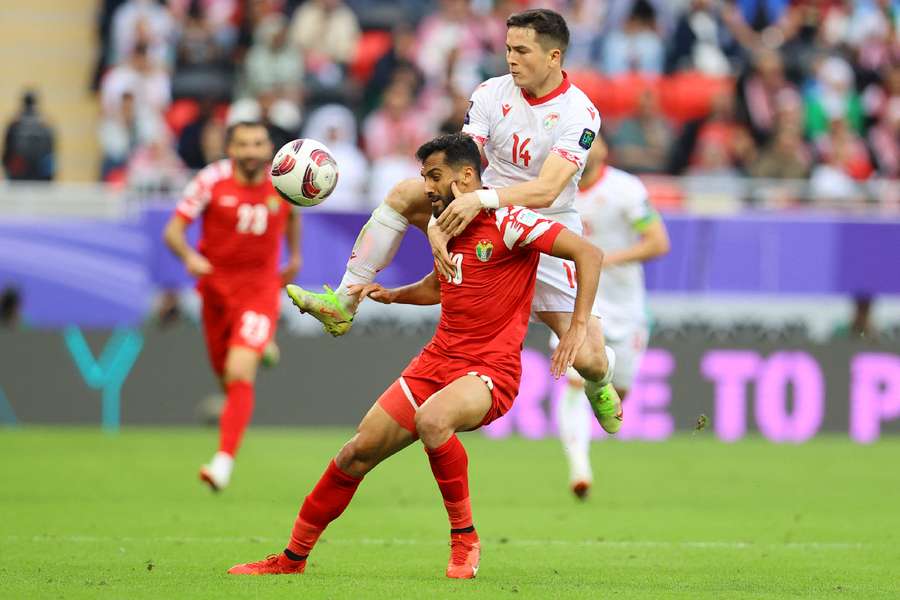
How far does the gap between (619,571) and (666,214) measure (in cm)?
921

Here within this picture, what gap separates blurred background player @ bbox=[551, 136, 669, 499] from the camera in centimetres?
1200

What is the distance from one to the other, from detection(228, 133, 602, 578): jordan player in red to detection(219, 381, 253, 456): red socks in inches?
138

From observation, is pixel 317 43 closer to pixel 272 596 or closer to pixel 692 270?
pixel 692 270

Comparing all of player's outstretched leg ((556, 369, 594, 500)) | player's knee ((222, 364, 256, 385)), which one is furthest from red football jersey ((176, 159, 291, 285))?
player's outstretched leg ((556, 369, 594, 500))

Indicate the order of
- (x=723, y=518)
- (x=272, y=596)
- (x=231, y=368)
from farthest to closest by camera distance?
(x=231, y=368) < (x=723, y=518) < (x=272, y=596)

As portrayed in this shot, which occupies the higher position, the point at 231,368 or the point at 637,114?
the point at 637,114

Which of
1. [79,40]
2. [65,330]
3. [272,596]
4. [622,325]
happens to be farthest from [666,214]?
[272,596]

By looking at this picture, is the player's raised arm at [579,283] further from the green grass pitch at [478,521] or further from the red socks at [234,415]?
the red socks at [234,415]

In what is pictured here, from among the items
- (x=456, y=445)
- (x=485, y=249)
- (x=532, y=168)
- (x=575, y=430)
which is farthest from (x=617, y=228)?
(x=456, y=445)

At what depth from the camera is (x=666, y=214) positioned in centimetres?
1722

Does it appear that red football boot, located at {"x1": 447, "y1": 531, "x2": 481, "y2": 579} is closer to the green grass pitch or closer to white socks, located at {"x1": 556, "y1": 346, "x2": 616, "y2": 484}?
the green grass pitch

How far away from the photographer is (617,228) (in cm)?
1247

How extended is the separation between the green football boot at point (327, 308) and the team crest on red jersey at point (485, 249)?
87 centimetres

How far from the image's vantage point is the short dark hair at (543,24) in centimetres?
834
